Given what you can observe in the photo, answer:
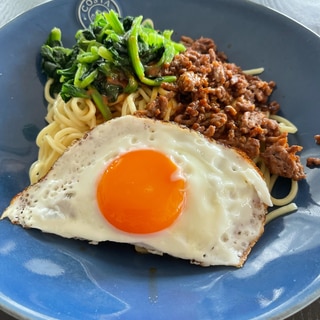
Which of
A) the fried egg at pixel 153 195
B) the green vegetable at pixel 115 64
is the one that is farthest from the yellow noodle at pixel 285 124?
the green vegetable at pixel 115 64

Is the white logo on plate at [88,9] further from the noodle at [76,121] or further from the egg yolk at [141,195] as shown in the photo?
the egg yolk at [141,195]

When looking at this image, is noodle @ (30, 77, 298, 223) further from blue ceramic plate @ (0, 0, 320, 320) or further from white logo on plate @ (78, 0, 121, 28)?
white logo on plate @ (78, 0, 121, 28)

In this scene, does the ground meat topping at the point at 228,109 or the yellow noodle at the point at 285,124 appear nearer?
the ground meat topping at the point at 228,109

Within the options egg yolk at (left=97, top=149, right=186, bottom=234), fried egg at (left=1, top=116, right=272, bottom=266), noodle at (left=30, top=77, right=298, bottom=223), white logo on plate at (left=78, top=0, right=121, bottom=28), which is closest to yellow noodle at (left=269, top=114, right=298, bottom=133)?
noodle at (left=30, top=77, right=298, bottom=223)

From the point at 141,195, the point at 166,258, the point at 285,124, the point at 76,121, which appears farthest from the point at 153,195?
the point at 285,124

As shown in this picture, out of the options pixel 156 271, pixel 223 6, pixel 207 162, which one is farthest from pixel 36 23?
pixel 156 271

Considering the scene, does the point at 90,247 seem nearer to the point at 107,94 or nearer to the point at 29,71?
the point at 107,94
